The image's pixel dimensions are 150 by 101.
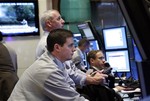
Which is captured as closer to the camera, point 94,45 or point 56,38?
point 56,38

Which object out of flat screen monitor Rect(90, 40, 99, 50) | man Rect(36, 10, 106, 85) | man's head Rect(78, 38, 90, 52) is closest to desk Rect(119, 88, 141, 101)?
man Rect(36, 10, 106, 85)

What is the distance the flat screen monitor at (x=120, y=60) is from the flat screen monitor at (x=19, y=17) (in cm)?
190

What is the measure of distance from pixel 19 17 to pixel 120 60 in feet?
7.55

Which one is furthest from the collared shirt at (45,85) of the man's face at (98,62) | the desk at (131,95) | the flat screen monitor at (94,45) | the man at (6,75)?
the flat screen monitor at (94,45)

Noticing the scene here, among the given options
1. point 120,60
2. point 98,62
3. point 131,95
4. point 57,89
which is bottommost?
point 131,95

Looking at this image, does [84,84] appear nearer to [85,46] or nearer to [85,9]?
[85,46]

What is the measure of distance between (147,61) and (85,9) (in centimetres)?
760

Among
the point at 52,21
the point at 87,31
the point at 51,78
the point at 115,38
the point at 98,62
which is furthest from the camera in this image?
the point at 87,31

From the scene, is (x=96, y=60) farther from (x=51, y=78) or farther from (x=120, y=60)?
(x=51, y=78)

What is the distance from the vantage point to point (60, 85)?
1.81 meters

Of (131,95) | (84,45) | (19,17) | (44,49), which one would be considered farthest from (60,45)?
(19,17)

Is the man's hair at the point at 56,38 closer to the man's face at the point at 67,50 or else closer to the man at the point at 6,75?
the man's face at the point at 67,50

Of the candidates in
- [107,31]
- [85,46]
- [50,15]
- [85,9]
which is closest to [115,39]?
[107,31]

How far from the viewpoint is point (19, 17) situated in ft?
18.8
